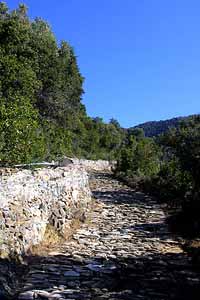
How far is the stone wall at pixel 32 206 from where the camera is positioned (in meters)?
7.38

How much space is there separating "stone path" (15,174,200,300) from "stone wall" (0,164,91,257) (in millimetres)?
397

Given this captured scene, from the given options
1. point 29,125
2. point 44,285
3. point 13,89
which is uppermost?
point 13,89

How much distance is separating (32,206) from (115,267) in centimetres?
179

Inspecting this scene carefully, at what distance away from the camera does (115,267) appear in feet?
25.7

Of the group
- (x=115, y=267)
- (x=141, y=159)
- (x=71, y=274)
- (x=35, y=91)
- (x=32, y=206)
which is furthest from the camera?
(x=141, y=159)

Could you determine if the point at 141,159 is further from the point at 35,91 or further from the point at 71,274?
the point at 71,274

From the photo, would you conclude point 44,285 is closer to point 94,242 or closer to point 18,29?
point 94,242

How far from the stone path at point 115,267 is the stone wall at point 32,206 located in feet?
1.30

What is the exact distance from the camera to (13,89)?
2067 cm

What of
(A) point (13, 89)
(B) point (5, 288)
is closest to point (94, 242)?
(B) point (5, 288)

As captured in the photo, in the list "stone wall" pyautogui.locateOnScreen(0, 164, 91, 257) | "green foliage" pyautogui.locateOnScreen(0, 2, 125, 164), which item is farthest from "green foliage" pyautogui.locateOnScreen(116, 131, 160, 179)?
"stone wall" pyautogui.locateOnScreen(0, 164, 91, 257)

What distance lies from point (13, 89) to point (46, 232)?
1236cm

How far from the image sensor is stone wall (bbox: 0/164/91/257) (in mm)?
7379

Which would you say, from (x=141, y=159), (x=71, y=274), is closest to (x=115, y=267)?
(x=71, y=274)
